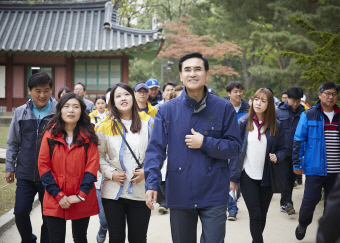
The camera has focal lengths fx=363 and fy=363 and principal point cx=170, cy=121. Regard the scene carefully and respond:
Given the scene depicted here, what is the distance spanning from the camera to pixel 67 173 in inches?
137

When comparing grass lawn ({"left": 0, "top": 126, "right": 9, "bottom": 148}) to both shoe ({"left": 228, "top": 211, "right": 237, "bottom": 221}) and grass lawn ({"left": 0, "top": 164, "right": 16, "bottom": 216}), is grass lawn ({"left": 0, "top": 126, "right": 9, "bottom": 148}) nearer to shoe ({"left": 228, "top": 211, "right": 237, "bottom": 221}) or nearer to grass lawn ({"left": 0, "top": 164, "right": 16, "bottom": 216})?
grass lawn ({"left": 0, "top": 164, "right": 16, "bottom": 216})

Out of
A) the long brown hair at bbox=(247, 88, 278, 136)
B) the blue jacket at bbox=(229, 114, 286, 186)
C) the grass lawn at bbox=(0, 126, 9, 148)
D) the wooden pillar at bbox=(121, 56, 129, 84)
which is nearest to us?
the blue jacket at bbox=(229, 114, 286, 186)

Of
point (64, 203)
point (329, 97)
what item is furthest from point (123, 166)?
point (329, 97)

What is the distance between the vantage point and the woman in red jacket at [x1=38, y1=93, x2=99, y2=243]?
3400mm

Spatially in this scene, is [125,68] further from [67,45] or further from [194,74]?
[194,74]

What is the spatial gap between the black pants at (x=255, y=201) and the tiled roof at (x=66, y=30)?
11303 mm

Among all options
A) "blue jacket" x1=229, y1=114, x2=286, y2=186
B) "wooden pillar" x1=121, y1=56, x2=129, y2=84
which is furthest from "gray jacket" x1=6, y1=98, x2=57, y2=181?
"wooden pillar" x1=121, y1=56, x2=129, y2=84

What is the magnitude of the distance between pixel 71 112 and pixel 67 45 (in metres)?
12.8

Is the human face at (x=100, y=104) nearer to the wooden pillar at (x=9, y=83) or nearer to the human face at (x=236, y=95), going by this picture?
the human face at (x=236, y=95)

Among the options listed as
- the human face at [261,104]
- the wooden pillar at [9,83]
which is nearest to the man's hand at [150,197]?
→ the human face at [261,104]

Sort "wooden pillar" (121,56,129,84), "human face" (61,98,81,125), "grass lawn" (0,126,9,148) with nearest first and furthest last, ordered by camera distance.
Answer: "human face" (61,98,81,125) → "grass lawn" (0,126,9,148) → "wooden pillar" (121,56,129,84)

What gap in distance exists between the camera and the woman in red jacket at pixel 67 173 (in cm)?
340

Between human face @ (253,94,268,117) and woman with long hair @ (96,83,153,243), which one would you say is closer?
woman with long hair @ (96,83,153,243)

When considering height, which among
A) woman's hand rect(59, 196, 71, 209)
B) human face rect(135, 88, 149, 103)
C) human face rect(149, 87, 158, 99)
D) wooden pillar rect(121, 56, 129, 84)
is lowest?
woman's hand rect(59, 196, 71, 209)
